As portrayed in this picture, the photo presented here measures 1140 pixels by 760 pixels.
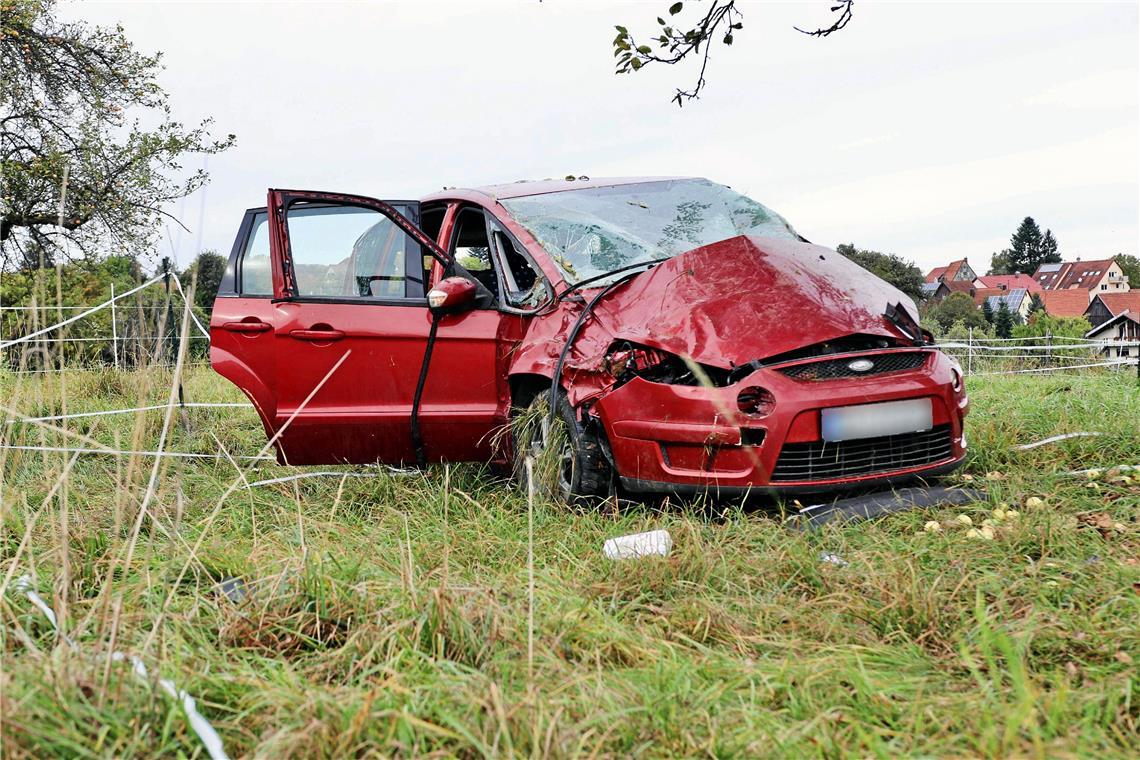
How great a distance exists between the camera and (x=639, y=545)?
356cm

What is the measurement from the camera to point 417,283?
509cm

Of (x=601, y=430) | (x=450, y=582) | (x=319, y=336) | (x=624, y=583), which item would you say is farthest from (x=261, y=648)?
(x=319, y=336)

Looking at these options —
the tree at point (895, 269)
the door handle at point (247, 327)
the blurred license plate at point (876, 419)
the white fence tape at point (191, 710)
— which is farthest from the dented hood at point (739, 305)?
the tree at point (895, 269)

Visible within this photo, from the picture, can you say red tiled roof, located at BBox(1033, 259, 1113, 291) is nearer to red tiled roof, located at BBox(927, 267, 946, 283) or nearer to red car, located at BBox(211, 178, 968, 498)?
red tiled roof, located at BBox(927, 267, 946, 283)

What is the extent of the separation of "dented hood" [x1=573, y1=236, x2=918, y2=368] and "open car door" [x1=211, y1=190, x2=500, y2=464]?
0.87 m

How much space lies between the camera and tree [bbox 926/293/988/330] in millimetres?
64812

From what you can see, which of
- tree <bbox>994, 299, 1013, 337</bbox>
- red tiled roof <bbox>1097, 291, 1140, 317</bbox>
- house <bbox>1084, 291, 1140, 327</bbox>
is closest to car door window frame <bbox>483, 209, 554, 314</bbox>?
tree <bbox>994, 299, 1013, 337</bbox>

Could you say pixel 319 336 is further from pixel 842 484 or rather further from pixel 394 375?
pixel 842 484

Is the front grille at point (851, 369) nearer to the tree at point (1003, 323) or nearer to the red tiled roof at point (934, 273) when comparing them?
the tree at point (1003, 323)

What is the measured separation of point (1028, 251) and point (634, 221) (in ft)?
423

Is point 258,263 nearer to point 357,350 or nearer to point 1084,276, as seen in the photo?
point 357,350

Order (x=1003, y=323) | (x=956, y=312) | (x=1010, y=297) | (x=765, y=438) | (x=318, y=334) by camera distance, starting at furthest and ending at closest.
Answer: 1. (x=1010, y=297)
2. (x=956, y=312)
3. (x=1003, y=323)
4. (x=318, y=334)
5. (x=765, y=438)

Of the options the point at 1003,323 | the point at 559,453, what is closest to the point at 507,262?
the point at 559,453

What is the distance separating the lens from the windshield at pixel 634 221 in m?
4.84
